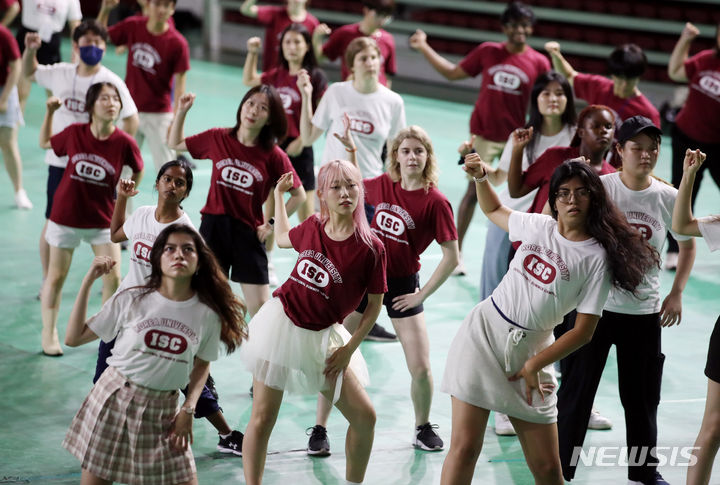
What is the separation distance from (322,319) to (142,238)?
113 cm

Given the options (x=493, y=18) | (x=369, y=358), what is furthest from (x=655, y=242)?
(x=493, y=18)

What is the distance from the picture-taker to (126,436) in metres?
3.96

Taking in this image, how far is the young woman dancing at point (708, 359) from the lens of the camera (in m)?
4.48

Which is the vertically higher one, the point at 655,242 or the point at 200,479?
the point at 655,242

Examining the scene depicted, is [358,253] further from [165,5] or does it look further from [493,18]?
[493,18]

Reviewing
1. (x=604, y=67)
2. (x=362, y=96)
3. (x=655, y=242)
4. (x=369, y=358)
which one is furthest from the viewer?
→ (x=604, y=67)

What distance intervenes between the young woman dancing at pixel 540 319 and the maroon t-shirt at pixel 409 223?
1171 millimetres

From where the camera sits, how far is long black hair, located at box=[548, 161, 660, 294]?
4047 mm

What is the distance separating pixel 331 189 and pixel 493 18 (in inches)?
575

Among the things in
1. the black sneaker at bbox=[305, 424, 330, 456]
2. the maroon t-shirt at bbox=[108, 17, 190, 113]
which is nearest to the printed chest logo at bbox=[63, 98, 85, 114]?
the maroon t-shirt at bbox=[108, 17, 190, 113]

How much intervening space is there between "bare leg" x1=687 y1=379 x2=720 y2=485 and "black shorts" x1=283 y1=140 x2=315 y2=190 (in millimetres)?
4191

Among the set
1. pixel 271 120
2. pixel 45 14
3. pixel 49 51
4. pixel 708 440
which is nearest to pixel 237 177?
pixel 271 120

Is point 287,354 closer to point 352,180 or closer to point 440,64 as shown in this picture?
point 352,180

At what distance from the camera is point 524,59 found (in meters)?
8.71
